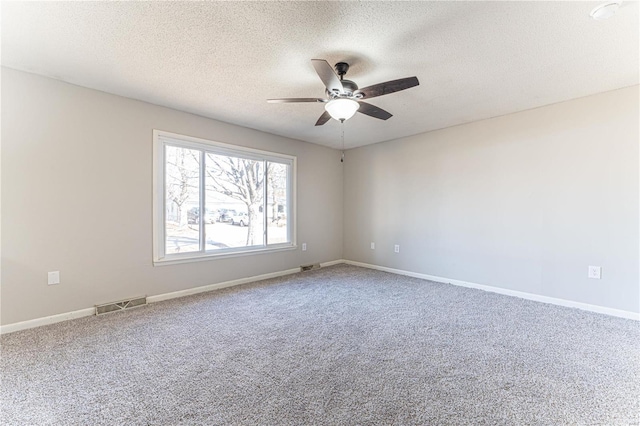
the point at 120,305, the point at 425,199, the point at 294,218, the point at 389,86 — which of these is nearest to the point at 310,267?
the point at 294,218

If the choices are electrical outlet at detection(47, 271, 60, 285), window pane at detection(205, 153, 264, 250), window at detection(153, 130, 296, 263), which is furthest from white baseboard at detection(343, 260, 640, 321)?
electrical outlet at detection(47, 271, 60, 285)

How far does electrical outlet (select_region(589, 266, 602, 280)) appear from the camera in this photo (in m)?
3.07

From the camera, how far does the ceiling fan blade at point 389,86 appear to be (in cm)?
216

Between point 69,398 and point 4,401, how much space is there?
0.34 metres

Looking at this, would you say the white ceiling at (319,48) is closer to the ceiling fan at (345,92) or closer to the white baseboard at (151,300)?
the ceiling fan at (345,92)

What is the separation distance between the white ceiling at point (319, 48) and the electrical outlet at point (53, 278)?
1918 millimetres

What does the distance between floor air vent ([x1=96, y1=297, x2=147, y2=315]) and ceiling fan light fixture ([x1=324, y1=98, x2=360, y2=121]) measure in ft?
9.84

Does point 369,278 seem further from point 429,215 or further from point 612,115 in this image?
point 612,115

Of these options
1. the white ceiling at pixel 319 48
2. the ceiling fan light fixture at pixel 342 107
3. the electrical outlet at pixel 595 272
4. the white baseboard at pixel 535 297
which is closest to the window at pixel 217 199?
the white ceiling at pixel 319 48

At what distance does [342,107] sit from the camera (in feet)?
8.10

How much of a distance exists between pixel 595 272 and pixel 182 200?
495 cm

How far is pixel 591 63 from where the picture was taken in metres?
2.46

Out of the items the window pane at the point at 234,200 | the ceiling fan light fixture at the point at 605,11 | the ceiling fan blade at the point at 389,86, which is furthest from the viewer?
the window pane at the point at 234,200

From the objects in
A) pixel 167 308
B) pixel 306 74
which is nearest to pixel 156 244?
pixel 167 308
